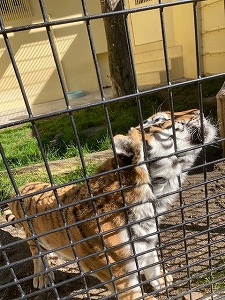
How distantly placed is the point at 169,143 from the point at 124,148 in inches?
15.4

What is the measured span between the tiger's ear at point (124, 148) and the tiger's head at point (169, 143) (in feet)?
0.68

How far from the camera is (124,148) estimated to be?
134cm

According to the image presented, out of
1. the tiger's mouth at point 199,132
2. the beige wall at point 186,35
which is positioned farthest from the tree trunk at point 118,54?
the tiger's mouth at point 199,132

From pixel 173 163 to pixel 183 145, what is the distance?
14 centimetres

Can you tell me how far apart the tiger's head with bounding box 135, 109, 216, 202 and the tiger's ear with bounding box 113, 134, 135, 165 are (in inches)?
8.2

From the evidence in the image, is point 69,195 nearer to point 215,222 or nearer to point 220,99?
point 215,222

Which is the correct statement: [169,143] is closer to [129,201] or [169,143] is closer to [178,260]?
[129,201]

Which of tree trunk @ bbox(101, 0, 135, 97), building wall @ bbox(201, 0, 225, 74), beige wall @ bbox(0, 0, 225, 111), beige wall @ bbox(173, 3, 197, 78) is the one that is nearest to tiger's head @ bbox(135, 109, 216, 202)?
tree trunk @ bbox(101, 0, 135, 97)

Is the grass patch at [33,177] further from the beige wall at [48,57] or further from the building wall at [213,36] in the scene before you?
the beige wall at [48,57]

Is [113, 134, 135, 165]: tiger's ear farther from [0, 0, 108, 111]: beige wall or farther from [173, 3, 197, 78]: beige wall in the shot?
[0, 0, 108, 111]: beige wall

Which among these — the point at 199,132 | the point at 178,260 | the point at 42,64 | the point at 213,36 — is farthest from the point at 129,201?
the point at 42,64

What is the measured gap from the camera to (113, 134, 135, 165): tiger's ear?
52.3 inches

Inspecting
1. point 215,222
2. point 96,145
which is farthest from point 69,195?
point 96,145

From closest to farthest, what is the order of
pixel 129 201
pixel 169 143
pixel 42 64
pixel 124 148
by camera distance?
pixel 124 148 → pixel 129 201 → pixel 169 143 → pixel 42 64
